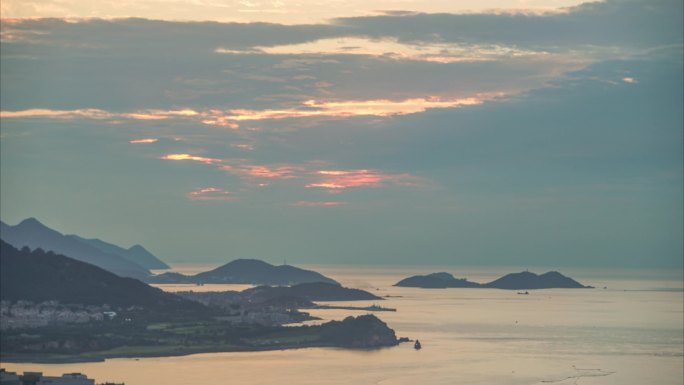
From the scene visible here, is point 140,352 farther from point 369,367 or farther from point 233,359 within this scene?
point 369,367

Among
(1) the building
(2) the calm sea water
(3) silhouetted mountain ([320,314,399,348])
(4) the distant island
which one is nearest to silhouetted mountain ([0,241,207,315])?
(4) the distant island

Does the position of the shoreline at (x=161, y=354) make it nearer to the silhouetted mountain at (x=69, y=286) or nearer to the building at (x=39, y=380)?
the building at (x=39, y=380)

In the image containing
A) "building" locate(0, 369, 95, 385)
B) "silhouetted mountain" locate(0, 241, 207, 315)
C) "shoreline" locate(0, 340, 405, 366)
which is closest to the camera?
"building" locate(0, 369, 95, 385)

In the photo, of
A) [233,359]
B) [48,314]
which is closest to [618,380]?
[233,359]

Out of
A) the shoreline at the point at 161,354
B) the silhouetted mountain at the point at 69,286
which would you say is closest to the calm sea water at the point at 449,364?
the shoreline at the point at 161,354

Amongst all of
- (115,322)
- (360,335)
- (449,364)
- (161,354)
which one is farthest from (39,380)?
(360,335)

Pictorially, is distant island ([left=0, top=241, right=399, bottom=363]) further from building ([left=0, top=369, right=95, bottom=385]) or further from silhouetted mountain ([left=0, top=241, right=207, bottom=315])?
building ([left=0, top=369, right=95, bottom=385])
